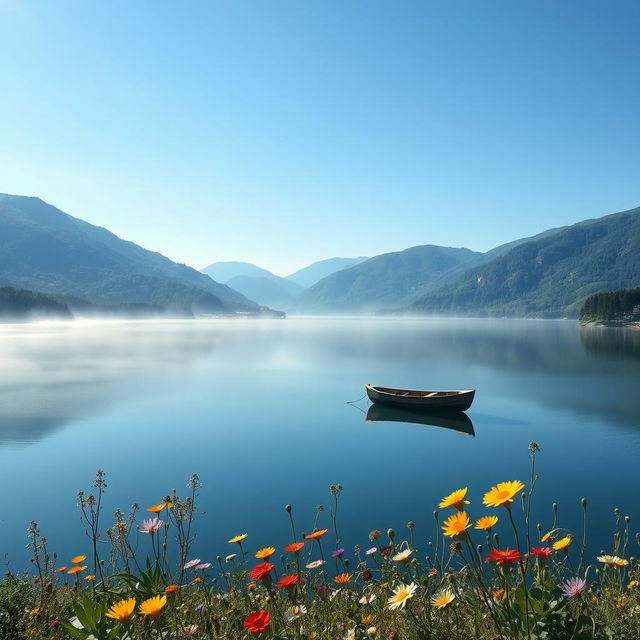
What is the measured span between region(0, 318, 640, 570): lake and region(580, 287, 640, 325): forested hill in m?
104

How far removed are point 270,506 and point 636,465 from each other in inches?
721

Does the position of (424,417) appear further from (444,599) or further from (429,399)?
(444,599)

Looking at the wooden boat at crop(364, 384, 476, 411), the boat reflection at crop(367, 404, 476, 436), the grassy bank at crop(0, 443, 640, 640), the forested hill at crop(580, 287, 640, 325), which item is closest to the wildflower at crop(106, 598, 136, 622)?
the grassy bank at crop(0, 443, 640, 640)

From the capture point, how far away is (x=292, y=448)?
92.5 ft

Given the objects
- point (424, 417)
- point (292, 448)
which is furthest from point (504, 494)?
point (424, 417)

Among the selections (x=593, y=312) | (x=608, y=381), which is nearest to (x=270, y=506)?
(x=608, y=381)

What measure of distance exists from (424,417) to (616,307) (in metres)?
143

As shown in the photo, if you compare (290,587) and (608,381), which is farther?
(608,381)

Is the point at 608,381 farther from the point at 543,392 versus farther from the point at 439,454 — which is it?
the point at 439,454

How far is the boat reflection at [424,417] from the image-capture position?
115ft

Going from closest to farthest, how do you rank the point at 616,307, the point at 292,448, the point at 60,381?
1. the point at 292,448
2. the point at 60,381
3. the point at 616,307

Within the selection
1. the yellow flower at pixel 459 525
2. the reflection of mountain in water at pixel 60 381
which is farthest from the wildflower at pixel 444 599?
the reflection of mountain in water at pixel 60 381

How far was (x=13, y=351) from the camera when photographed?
93000mm

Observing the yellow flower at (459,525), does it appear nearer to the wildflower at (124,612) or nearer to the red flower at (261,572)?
the red flower at (261,572)
